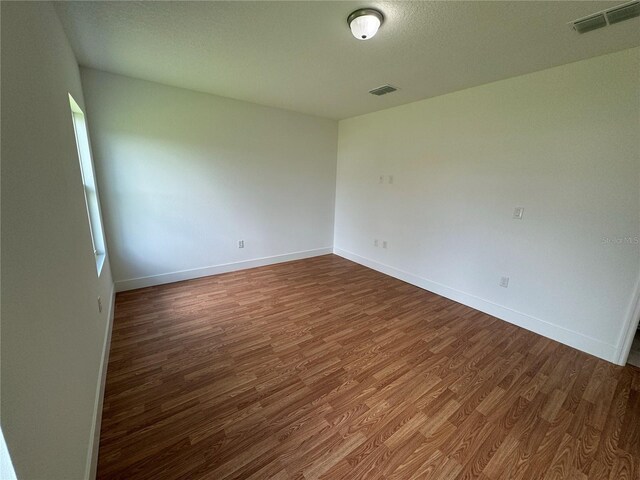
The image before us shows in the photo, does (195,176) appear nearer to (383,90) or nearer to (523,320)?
(383,90)

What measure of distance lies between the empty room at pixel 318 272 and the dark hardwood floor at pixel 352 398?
2 centimetres

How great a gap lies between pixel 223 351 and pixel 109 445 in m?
0.86

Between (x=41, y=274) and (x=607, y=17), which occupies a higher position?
(x=607, y=17)

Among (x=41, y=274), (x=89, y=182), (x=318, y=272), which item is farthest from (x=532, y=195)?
(x=89, y=182)

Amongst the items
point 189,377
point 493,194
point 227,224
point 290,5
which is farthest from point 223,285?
point 493,194

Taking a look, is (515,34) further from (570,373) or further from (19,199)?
(19,199)

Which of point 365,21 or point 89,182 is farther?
point 89,182

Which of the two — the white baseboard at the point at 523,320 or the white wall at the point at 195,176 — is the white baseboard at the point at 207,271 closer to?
the white wall at the point at 195,176

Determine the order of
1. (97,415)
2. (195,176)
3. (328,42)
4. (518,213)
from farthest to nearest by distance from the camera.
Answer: (195,176) < (518,213) < (328,42) < (97,415)

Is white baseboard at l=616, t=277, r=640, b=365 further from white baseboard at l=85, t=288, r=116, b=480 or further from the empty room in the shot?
white baseboard at l=85, t=288, r=116, b=480

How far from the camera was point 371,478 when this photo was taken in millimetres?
1278

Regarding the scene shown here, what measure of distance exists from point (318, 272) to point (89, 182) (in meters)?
2.93

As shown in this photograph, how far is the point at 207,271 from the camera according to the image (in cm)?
368

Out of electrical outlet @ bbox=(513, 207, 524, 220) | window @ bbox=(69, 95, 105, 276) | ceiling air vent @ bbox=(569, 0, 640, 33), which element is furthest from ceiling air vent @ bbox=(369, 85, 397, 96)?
window @ bbox=(69, 95, 105, 276)
